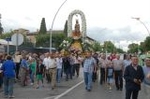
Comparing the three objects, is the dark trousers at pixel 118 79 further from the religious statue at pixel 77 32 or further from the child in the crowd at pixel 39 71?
the religious statue at pixel 77 32

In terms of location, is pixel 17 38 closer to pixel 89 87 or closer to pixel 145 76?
pixel 89 87

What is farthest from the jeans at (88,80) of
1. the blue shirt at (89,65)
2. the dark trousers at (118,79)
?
the dark trousers at (118,79)

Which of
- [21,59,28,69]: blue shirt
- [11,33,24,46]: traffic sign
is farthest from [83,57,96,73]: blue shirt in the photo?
[11,33,24,46]: traffic sign

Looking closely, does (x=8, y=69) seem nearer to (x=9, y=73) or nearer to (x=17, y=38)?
(x=9, y=73)

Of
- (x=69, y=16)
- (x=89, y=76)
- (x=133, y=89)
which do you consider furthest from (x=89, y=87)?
(x=69, y=16)

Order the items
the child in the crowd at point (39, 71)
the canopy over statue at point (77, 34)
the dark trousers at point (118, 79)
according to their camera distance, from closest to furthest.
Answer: the dark trousers at point (118, 79) → the child in the crowd at point (39, 71) → the canopy over statue at point (77, 34)

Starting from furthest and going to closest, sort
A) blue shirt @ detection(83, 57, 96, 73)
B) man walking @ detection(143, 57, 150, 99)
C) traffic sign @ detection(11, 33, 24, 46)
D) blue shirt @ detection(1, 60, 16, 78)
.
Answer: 1. traffic sign @ detection(11, 33, 24, 46)
2. blue shirt @ detection(83, 57, 96, 73)
3. blue shirt @ detection(1, 60, 16, 78)
4. man walking @ detection(143, 57, 150, 99)

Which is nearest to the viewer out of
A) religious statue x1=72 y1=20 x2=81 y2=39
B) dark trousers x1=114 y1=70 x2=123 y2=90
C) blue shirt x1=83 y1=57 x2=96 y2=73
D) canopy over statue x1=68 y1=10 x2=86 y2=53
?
Result: blue shirt x1=83 y1=57 x2=96 y2=73

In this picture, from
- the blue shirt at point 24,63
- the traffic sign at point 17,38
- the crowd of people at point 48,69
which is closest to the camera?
the crowd of people at point 48,69

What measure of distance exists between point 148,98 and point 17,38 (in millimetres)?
14235

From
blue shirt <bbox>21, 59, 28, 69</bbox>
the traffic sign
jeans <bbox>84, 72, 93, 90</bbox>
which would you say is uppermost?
the traffic sign

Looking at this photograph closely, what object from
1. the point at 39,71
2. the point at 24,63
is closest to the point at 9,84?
the point at 39,71

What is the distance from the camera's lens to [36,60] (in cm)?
2488

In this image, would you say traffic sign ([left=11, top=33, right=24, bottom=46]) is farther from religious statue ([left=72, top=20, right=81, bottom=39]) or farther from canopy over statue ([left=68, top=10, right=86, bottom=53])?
religious statue ([left=72, top=20, right=81, bottom=39])
